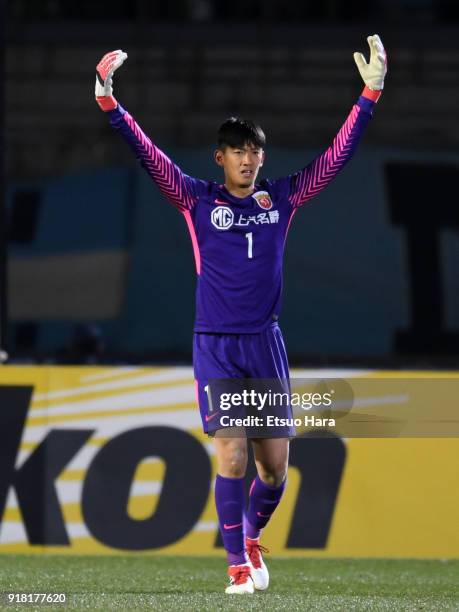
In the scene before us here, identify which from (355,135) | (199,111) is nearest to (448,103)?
(199,111)

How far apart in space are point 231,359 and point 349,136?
1.03 m

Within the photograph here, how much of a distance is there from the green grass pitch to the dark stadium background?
26.6ft

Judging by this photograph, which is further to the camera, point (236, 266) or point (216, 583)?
point (216, 583)

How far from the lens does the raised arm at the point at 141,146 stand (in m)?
6.08

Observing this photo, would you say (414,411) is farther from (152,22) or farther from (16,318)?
(152,22)

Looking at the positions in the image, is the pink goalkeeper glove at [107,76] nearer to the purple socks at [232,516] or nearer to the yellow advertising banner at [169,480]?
the purple socks at [232,516]

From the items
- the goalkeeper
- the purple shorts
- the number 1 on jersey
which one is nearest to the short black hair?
the goalkeeper

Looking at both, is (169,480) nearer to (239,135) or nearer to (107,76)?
(239,135)

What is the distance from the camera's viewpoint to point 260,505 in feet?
21.2

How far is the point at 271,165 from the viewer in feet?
56.0

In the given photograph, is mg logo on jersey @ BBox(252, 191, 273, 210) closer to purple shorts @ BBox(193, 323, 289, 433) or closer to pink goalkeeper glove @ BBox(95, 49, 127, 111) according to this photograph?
purple shorts @ BBox(193, 323, 289, 433)

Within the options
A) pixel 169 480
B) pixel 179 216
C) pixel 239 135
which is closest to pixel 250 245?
pixel 239 135

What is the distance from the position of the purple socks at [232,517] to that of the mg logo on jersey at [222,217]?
3.31ft

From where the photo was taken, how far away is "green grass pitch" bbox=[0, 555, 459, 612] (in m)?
5.79
